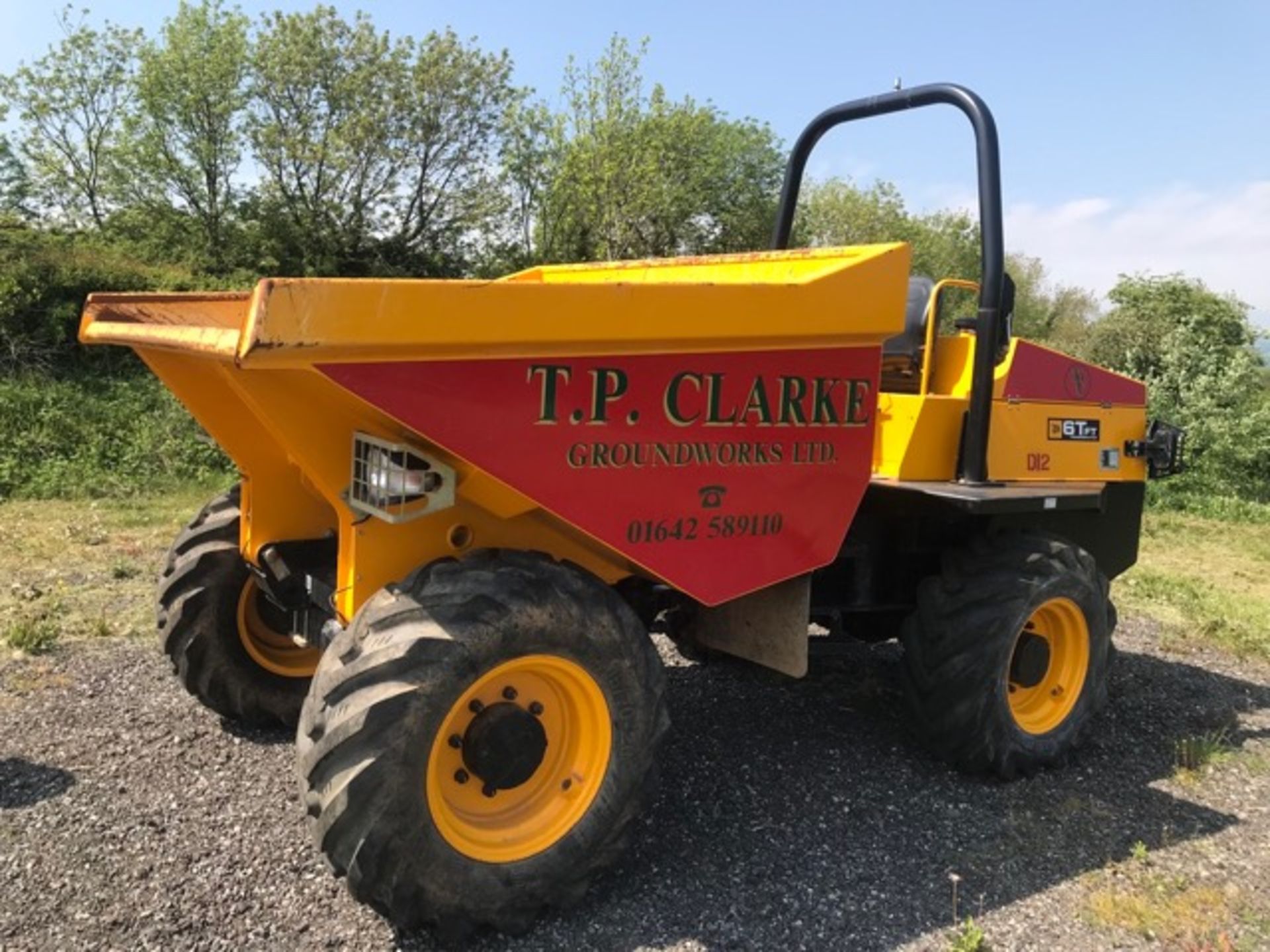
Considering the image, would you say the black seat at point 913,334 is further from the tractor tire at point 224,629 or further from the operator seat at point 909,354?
the tractor tire at point 224,629

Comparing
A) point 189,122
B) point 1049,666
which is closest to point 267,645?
point 1049,666

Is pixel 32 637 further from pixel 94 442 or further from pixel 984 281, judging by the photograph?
pixel 94 442

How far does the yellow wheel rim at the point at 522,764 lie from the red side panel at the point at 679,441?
442 millimetres

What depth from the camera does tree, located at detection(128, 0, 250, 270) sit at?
20156mm

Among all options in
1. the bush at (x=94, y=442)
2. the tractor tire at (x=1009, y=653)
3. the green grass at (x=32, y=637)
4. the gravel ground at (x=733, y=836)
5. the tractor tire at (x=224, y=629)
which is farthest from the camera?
the bush at (x=94, y=442)

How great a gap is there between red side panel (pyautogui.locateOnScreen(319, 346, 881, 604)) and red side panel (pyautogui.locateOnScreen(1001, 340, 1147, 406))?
1.29m

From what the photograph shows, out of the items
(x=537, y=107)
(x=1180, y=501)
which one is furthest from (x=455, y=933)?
(x=537, y=107)

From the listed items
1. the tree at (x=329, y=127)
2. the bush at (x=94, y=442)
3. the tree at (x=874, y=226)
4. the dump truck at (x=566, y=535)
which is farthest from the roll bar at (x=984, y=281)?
the tree at (x=874, y=226)

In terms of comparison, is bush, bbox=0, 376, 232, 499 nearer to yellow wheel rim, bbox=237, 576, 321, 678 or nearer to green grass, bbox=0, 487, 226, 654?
green grass, bbox=0, 487, 226, 654

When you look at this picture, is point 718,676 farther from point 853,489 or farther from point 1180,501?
point 1180,501

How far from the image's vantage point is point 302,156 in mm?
21062

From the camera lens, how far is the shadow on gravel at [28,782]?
356cm

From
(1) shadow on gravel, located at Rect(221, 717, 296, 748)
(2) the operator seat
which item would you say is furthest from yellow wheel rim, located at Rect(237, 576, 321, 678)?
(2) the operator seat

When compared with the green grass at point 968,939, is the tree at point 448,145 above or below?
above
